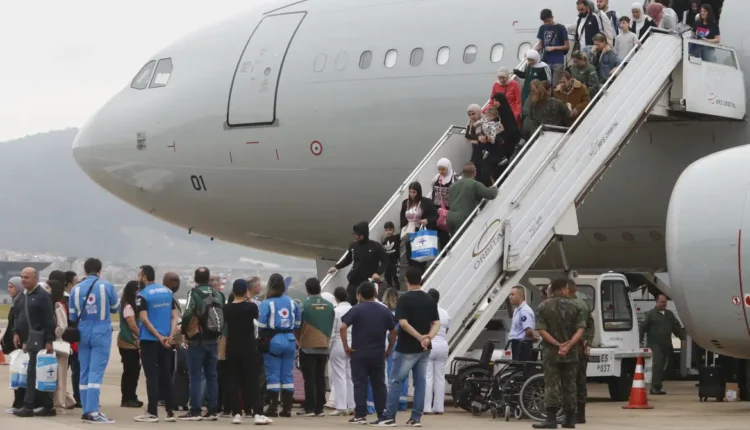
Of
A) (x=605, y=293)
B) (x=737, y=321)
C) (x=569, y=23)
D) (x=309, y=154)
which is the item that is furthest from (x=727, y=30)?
(x=309, y=154)

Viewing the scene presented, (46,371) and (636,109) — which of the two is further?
(636,109)

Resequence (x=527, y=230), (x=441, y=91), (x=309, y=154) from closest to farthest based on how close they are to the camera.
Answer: (x=527, y=230) → (x=441, y=91) → (x=309, y=154)

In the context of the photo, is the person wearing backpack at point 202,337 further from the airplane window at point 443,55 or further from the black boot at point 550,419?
the airplane window at point 443,55

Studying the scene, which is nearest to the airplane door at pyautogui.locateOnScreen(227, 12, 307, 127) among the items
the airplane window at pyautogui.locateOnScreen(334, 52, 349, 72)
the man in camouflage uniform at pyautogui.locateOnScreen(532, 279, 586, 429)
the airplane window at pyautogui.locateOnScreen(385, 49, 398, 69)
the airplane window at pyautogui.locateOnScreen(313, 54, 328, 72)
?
the airplane window at pyautogui.locateOnScreen(313, 54, 328, 72)

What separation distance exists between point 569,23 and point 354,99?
121 inches

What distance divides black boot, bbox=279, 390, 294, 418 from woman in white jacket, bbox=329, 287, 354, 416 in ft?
1.89

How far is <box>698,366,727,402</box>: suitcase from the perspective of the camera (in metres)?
15.0

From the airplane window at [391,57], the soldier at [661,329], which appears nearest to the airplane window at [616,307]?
the soldier at [661,329]

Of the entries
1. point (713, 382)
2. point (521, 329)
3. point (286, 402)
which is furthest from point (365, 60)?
point (286, 402)

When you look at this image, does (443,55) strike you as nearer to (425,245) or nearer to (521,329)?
(425,245)

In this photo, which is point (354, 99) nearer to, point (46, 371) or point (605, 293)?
point (605, 293)

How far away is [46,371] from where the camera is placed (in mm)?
12312

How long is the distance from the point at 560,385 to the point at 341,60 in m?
7.47

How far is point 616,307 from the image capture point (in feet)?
53.3
